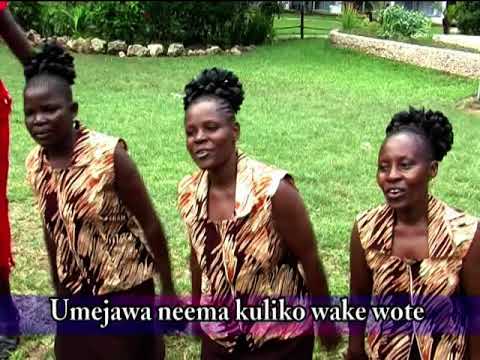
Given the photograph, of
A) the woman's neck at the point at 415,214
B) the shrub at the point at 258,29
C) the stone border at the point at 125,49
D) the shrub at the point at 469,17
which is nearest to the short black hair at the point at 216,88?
the woman's neck at the point at 415,214

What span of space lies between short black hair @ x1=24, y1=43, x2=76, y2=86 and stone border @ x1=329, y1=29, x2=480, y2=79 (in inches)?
433

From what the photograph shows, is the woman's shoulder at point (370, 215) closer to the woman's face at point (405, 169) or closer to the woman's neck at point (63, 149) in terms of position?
the woman's face at point (405, 169)

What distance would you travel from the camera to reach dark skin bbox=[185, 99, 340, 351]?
2.11 meters

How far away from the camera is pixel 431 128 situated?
6.86 ft

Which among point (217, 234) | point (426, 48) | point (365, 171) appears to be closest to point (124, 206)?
point (217, 234)

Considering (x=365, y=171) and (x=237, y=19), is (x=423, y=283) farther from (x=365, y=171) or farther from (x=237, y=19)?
(x=237, y=19)

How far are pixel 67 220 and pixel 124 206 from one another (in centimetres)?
18

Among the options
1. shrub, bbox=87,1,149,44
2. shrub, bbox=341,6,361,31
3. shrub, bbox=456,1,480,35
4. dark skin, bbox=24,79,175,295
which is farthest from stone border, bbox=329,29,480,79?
dark skin, bbox=24,79,175,295

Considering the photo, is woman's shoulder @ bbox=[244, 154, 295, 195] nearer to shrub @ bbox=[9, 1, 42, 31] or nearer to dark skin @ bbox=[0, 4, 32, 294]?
dark skin @ bbox=[0, 4, 32, 294]

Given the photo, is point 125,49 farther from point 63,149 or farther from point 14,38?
point 63,149

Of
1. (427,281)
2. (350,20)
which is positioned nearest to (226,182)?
(427,281)

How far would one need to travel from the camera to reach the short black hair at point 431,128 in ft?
6.85

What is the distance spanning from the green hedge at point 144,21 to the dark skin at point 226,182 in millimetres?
14279

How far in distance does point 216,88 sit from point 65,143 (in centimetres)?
50
